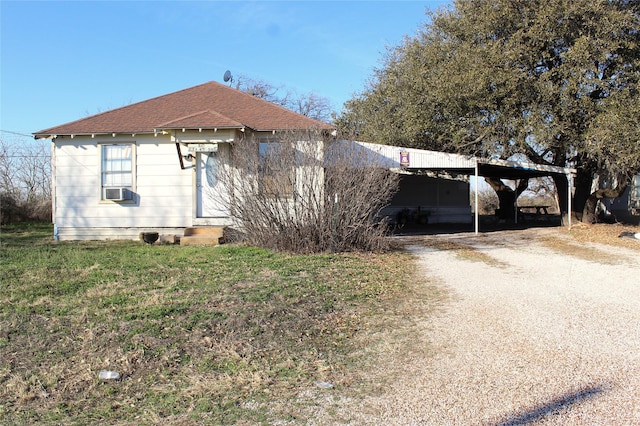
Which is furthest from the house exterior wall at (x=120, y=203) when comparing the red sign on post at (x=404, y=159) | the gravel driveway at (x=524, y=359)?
the gravel driveway at (x=524, y=359)

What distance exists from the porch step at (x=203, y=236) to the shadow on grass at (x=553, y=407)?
30.2 ft

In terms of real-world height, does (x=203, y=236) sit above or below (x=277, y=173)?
below

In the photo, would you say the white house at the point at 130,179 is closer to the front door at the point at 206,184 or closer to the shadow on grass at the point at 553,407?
the front door at the point at 206,184

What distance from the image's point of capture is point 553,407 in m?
3.47

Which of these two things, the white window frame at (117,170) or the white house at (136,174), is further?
the white window frame at (117,170)

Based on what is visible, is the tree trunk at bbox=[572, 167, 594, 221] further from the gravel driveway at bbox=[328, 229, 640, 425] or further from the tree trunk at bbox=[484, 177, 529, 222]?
the gravel driveway at bbox=[328, 229, 640, 425]

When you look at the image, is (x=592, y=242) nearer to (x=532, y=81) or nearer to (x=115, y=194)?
(x=532, y=81)

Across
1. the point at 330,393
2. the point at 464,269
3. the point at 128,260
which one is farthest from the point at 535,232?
the point at 330,393

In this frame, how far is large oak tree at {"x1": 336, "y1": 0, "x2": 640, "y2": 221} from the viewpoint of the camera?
13.4 meters

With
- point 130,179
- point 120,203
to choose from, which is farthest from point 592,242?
point 120,203

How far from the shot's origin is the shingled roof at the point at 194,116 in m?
12.3

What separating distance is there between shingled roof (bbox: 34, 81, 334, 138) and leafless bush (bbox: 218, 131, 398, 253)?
5.09 ft

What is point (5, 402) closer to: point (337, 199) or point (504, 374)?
point (504, 374)

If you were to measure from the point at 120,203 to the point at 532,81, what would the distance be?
1243 centimetres
